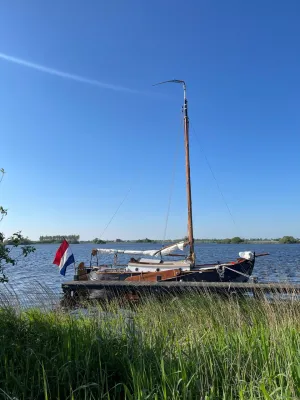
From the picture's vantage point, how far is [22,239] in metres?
5.99

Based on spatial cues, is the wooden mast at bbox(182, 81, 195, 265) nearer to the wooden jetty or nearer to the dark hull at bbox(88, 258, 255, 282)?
the dark hull at bbox(88, 258, 255, 282)

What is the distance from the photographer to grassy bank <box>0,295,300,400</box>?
134 inches

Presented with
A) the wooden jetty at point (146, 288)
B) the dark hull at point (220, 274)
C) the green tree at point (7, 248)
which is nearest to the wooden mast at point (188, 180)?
the dark hull at point (220, 274)

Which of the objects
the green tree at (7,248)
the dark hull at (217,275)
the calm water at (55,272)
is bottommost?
the calm water at (55,272)

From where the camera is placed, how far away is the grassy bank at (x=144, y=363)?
3.40m

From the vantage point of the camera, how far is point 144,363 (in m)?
3.99

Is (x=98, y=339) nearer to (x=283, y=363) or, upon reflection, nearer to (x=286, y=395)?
(x=283, y=363)

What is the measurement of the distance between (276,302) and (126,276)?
14820mm

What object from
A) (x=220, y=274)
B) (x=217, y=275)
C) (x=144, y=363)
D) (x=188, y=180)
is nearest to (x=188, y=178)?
(x=188, y=180)

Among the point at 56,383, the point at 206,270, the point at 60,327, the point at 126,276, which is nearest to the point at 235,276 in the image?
Answer: the point at 206,270

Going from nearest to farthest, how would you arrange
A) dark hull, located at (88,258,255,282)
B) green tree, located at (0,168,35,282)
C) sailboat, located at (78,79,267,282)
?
green tree, located at (0,168,35,282) → dark hull, located at (88,258,255,282) → sailboat, located at (78,79,267,282)

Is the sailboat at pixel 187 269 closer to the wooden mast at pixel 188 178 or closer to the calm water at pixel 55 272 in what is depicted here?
the wooden mast at pixel 188 178

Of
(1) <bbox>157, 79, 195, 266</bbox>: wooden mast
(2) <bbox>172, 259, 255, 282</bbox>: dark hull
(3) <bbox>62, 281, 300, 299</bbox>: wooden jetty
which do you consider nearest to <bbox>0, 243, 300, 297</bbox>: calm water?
(3) <bbox>62, 281, 300, 299</bbox>: wooden jetty

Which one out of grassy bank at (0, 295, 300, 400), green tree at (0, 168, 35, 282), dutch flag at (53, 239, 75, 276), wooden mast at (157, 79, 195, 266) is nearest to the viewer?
grassy bank at (0, 295, 300, 400)
